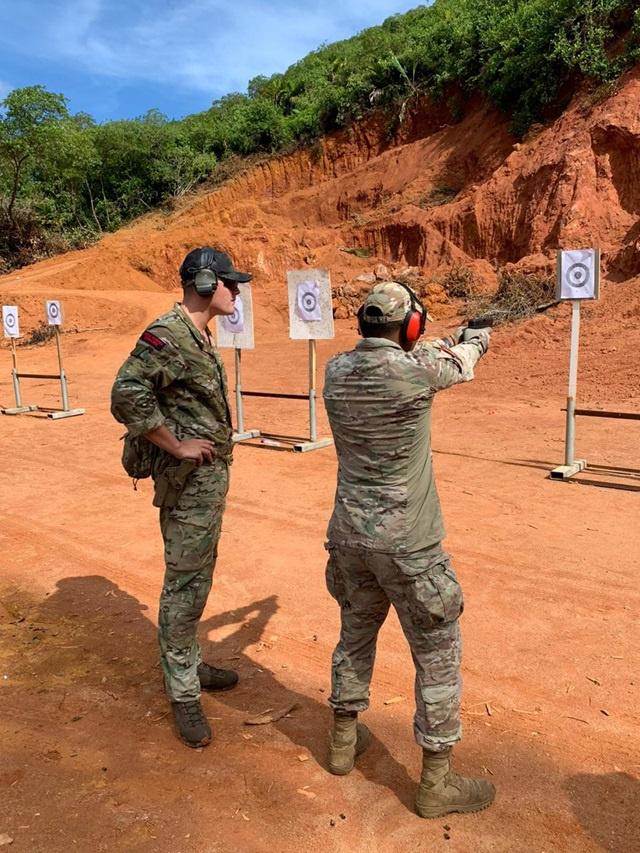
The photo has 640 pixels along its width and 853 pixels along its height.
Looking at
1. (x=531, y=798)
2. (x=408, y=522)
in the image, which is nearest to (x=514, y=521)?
(x=531, y=798)

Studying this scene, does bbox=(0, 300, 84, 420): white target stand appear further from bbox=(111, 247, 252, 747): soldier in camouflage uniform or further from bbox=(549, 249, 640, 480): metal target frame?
bbox=(111, 247, 252, 747): soldier in camouflage uniform

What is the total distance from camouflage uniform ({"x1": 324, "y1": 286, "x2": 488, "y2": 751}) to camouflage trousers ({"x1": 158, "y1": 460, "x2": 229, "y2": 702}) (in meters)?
0.68

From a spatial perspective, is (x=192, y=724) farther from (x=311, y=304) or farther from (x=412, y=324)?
(x=311, y=304)

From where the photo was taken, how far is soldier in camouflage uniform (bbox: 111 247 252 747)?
2535 mm

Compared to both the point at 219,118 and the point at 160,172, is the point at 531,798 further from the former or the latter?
the point at 219,118

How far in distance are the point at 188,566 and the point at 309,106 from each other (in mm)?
33278

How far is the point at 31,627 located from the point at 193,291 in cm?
239

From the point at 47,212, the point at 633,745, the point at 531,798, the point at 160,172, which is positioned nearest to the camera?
the point at 531,798

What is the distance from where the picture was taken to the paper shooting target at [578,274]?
253 inches

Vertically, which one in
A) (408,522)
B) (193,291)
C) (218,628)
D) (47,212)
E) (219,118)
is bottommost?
(218,628)

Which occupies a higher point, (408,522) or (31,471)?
(408,522)

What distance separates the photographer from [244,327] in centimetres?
879

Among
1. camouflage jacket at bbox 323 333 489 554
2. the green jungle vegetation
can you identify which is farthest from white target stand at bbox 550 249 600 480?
the green jungle vegetation

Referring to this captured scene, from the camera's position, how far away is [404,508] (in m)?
2.13
